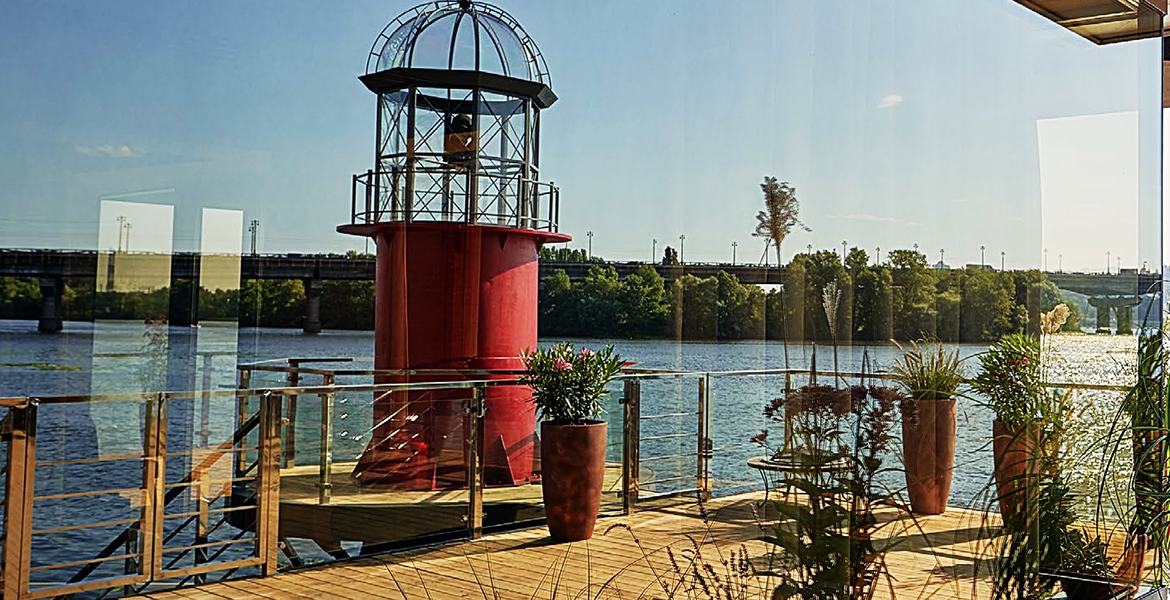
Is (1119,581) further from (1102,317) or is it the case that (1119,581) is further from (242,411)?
(242,411)

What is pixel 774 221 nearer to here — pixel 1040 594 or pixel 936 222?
pixel 936 222

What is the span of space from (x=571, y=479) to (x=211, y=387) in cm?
73

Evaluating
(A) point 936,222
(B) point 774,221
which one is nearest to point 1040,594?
(A) point 936,222

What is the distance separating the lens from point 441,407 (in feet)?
6.75

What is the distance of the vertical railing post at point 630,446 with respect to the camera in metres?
2.21

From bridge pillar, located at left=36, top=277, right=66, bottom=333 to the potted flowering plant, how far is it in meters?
0.89

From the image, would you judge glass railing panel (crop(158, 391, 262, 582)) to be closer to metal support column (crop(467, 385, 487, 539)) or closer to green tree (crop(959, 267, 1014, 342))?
metal support column (crop(467, 385, 487, 539))

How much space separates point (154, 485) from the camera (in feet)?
5.50

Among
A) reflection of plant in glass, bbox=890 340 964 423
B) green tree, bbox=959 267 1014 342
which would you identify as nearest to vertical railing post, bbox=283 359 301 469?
reflection of plant in glass, bbox=890 340 964 423

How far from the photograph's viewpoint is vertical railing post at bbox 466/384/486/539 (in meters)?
2.12

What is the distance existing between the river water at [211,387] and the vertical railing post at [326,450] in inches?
0.6

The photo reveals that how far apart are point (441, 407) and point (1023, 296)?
1.83m

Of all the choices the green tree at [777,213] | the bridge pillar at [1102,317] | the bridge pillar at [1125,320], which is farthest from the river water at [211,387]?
the bridge pillar at [1125,320]

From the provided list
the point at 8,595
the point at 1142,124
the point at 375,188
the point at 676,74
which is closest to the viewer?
the point at 8,595
